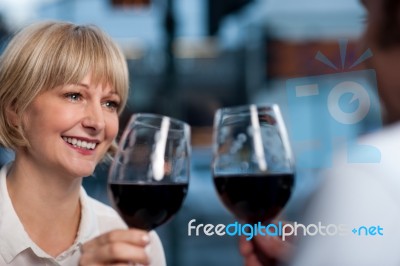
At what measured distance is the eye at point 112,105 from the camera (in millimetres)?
1179

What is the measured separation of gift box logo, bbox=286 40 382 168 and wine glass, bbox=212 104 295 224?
35cm

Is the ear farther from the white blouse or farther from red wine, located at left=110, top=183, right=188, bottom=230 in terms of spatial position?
red wine, located at left=110, top=183, right=188, bottom=230

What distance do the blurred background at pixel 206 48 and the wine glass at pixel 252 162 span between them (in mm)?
341

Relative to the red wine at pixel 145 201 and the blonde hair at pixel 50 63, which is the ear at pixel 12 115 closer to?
the blonde hair at pixel 50 63

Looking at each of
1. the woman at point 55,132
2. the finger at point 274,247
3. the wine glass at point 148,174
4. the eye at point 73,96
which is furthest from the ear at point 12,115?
the finger at point 274,247

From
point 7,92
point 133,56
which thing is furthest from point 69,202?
point 133,56

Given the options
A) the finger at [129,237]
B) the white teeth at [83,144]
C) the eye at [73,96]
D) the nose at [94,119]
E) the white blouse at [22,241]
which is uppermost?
the eye at [73,96]

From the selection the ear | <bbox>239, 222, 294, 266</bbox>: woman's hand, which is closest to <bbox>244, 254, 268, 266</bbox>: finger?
<bbox>239, 222, 294, 266</bbox>: woman's hand

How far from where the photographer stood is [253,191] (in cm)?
98

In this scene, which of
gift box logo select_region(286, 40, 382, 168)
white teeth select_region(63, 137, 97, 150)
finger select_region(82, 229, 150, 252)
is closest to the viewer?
finger select_region(82, 229, 150, 252)

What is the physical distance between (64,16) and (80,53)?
24 cm

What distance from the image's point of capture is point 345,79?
1.39m

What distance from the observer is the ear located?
121 centimetres

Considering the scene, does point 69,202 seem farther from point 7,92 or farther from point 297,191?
point 297,191
